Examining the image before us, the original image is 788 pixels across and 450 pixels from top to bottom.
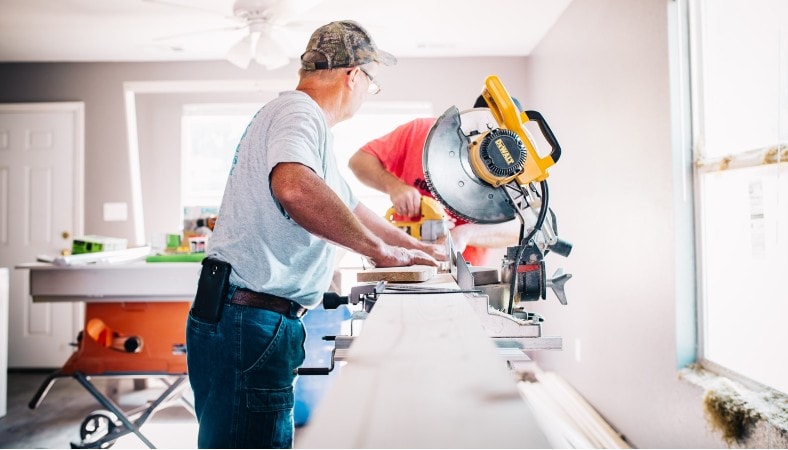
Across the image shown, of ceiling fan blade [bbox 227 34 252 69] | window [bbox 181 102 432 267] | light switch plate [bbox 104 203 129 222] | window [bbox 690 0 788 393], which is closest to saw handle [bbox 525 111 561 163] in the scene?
window [bbox 690 0 788 393]

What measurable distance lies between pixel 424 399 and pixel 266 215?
0.82 m

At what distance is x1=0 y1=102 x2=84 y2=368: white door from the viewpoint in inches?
174

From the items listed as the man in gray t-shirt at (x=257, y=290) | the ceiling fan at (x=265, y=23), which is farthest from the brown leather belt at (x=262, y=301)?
Result: the ceiling fan at (x=265, y=23)

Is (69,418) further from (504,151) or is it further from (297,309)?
(504,151)

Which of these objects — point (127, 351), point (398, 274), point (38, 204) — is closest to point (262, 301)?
point (398, 274)

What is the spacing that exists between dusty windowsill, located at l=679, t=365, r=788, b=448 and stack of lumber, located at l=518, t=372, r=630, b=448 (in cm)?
57

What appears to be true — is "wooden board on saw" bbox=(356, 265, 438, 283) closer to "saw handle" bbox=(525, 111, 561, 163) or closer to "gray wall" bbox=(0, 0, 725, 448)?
"saw handle" bbox=(525, 111, 561, 163)

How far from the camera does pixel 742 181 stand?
1.89 meters

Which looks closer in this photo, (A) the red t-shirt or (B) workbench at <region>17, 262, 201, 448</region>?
(A) the red t-shirt

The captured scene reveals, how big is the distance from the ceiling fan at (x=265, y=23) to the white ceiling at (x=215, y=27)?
45mm

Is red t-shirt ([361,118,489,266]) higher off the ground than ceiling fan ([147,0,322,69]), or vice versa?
ceiling fan ([147,0,322,69])

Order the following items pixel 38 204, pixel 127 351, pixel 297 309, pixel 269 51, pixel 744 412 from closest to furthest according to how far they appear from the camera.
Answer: pixel 297 309 → pixel 744 412 → pixel 127 351 → pixel 269 51 → pixel 38 204

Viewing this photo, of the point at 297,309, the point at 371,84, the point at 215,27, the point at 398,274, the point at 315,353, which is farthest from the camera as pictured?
the point at 215,27

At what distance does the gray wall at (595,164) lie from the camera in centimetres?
230
